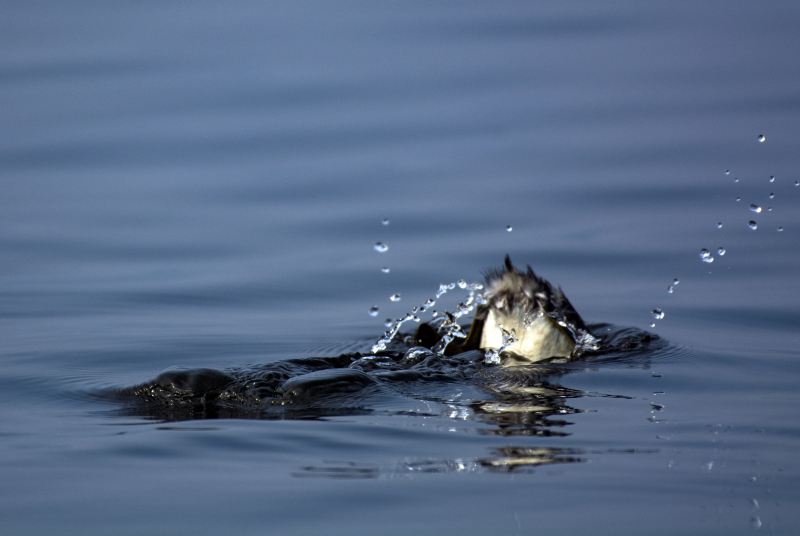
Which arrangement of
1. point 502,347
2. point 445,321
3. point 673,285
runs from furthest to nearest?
point 673,285 < point 445,321 < point 502,347

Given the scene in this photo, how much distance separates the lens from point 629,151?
518 inches

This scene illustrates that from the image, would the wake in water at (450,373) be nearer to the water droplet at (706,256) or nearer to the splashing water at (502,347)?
the splashing water at (502,347)

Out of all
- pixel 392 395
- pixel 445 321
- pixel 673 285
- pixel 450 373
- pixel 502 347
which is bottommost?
pixel 392 395

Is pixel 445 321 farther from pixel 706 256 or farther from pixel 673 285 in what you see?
pixel 706 256

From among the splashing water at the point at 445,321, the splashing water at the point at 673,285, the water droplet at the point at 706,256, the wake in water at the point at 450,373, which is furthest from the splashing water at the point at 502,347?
the water droplet at the point at 706,256

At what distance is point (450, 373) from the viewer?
7.10 metres

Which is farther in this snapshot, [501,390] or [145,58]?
[145,58]

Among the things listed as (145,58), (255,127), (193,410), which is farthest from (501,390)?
(145,58)

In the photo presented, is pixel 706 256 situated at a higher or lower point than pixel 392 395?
higher

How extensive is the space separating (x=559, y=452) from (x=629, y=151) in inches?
318

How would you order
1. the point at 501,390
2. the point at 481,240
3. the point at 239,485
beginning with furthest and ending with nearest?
the point at 481,240 < the point at 501,390 < the point at 239,485

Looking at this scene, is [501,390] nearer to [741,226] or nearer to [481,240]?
[481,240]

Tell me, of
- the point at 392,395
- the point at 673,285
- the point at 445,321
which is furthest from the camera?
the point at 673,285

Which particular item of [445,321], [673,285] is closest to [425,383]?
[445,321]
